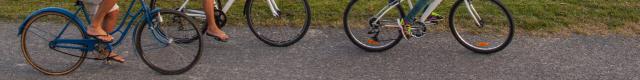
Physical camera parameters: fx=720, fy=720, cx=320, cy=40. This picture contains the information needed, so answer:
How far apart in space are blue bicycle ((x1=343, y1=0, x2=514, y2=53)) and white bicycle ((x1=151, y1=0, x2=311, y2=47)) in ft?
1.29

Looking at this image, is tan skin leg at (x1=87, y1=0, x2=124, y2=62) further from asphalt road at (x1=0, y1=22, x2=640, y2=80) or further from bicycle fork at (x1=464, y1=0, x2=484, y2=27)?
bicycle fork at (x1=464, y1=0, x2=484, y2=27)

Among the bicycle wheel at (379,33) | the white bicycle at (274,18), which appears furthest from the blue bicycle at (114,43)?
the bicycle wheel at (379,33)

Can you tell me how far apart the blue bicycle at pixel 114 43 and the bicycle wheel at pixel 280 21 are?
0.61 metres

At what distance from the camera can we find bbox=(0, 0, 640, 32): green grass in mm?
6273

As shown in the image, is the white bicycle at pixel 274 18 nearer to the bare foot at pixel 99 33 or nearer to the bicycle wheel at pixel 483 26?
the bare foot at pixel 99 33

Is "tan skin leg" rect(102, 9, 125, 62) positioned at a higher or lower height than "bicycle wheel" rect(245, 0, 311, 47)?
higher

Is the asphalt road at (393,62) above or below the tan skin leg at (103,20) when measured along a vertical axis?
below

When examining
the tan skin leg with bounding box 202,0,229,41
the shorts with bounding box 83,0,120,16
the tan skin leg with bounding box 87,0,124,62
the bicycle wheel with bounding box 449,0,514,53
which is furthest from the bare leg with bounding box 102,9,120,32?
the bicycle wheel with bounding box 449,0,514,53

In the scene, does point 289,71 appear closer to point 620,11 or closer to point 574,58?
point 574,58

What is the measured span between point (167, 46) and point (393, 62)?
1.59m

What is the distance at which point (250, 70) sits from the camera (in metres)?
4.97

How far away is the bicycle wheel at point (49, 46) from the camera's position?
477 cm

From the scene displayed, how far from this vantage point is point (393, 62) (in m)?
5.14

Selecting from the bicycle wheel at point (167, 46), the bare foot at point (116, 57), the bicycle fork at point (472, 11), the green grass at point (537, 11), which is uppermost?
the bicycle fork at point (472, 11)
